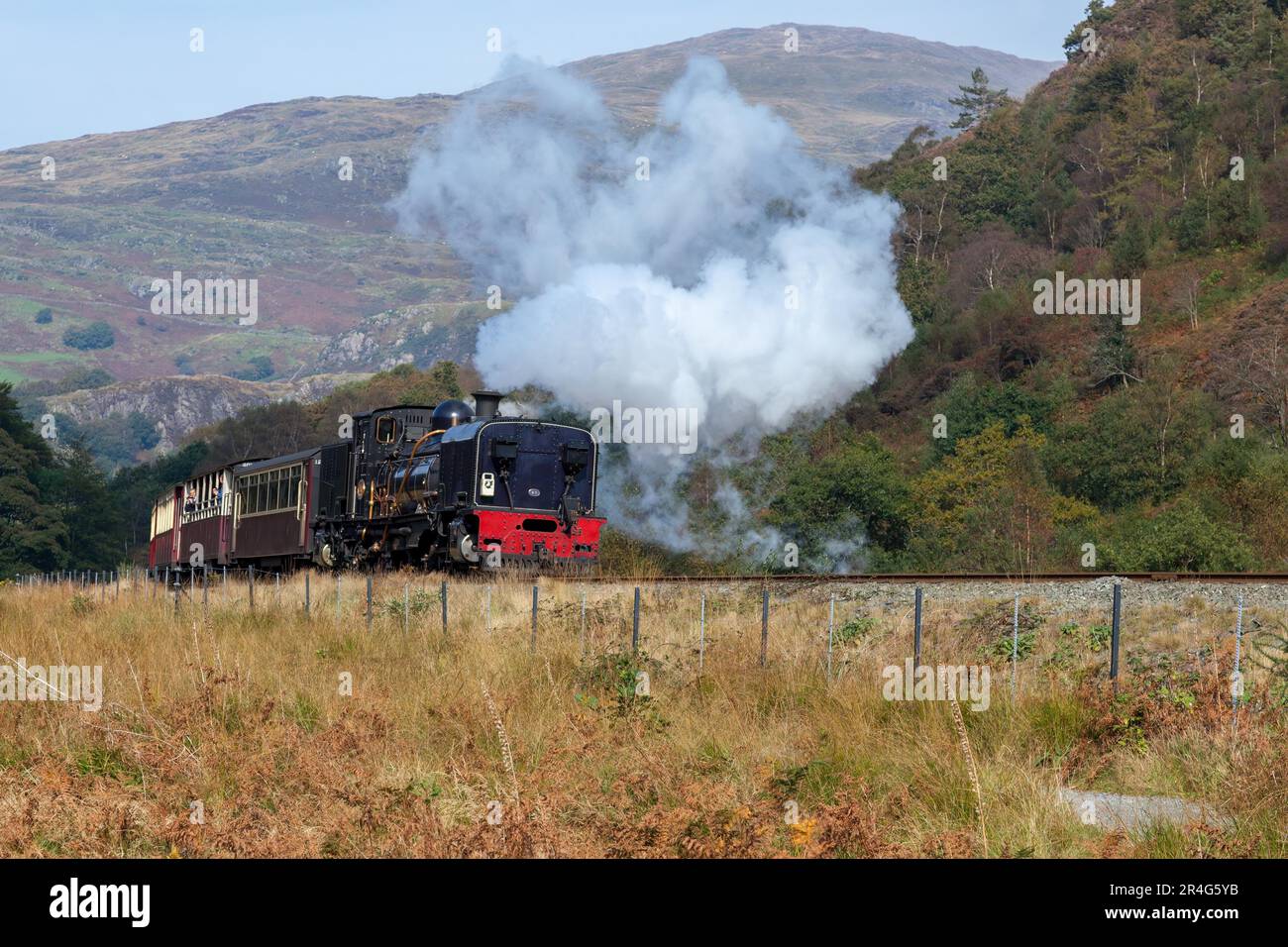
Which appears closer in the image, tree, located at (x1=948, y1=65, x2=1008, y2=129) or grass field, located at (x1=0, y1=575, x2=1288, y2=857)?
grass field, located at (x1=0, y1=575, x2=1288, y2=857)

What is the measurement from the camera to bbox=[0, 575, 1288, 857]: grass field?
8.65m

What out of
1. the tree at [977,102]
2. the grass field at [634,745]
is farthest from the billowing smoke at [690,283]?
the tree at [977,102]

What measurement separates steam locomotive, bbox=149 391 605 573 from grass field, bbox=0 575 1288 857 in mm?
8779

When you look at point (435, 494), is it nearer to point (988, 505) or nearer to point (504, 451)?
point (504, 451)

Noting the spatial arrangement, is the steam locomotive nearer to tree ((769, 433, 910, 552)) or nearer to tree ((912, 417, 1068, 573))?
tree ((912, 417, 1068, 573))

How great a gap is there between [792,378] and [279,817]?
3671 centimetres

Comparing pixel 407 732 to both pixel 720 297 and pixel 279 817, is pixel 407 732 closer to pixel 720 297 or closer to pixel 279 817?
pixel 279 817

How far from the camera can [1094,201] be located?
77500 millimetres

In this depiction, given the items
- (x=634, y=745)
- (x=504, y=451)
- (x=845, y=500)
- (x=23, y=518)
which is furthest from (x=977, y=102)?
(x=634, y=745)

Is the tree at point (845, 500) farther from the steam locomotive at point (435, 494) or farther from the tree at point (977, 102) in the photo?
the tree at point (977, 102)

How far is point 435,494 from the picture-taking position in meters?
27.8

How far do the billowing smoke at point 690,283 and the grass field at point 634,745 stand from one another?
22.2m

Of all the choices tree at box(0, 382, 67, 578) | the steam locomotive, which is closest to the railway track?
the steam locomotive
